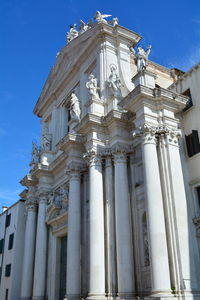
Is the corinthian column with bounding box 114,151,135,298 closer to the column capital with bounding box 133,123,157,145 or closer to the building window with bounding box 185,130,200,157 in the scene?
the column capital with bounding box 133,123,157,145

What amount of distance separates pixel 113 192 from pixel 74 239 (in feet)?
10.5

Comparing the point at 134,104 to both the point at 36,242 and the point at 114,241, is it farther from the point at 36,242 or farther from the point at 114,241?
the point at 36,242

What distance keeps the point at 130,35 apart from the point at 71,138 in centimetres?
745

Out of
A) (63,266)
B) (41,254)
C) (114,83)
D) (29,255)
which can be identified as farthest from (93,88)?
(29,255)

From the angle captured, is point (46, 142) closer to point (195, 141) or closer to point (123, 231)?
point (123, 231)

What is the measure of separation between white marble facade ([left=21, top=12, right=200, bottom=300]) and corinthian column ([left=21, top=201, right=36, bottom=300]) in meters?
0.06

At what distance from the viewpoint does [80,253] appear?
16469mm

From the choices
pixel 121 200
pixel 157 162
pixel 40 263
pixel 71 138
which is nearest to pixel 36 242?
pixel 40 263

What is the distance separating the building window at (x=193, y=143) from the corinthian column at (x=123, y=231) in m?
2.89

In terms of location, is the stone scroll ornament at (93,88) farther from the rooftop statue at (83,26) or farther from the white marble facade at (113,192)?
the rooftop statue at (83,26)

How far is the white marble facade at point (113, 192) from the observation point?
1209cm

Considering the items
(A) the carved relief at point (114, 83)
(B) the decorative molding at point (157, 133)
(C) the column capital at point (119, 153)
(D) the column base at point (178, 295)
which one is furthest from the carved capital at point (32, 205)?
(D) the column base at point (178, 295)

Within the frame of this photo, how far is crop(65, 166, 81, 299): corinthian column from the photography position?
1563cm

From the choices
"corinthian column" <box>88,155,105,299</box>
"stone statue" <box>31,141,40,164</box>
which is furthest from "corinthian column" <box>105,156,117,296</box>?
"stone statue" <box>31,141,40,164</box>
